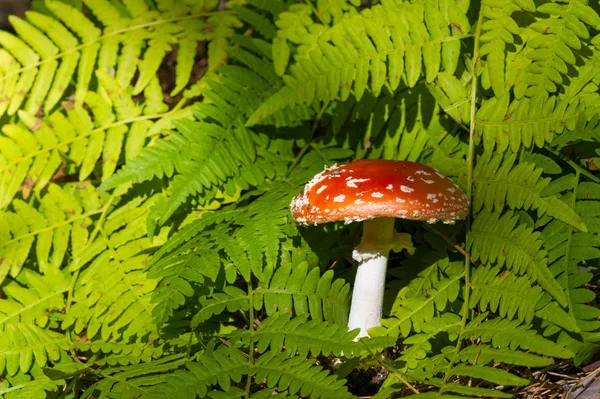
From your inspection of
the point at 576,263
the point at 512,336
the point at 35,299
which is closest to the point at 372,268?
the point at 512,336

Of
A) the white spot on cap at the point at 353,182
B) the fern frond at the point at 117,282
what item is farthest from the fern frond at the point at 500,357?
the fern frond at the point at 117,282

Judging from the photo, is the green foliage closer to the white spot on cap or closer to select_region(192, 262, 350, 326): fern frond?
select_region(192, 262, 350, 326): fern frond

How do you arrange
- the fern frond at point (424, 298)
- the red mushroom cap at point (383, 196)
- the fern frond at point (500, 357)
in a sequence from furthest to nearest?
the fern frond at point (424, 298)
the red mushroom cap at point (383, 196)
the fern frond at point (500, 357)

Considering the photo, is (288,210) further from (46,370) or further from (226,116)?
(46,370)

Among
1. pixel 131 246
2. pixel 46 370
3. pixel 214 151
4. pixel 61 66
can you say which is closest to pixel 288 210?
pixel 214 151

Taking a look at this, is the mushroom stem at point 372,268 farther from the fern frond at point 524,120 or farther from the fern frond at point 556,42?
the fern frond at point 556,42

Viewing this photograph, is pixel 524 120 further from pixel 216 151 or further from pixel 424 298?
pixel 216 151

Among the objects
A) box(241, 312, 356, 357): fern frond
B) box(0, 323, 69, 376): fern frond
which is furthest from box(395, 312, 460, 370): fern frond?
box(0, 323, 69, 376): fern frond
